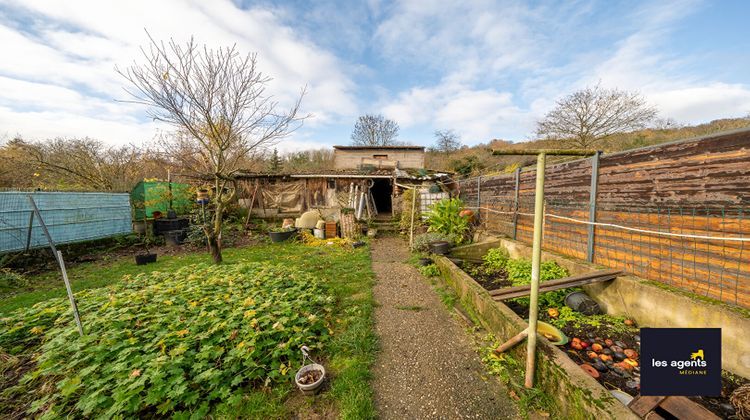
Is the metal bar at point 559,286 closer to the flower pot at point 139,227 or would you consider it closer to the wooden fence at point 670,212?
the wooden fence at point 670,212

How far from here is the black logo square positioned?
4.12 feet

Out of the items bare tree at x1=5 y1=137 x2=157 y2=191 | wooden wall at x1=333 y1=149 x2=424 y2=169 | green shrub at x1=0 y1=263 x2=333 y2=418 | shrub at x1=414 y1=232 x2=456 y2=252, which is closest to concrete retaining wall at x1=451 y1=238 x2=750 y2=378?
shrub at x1=414 y1=232 x2=456 y2=252

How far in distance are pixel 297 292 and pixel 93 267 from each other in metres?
6.43

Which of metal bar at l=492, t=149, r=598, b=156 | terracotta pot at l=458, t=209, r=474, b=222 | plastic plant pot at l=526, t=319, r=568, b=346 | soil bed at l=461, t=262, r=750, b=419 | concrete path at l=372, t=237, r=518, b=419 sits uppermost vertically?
metal bar at l=492, t=149, r=598, b=156

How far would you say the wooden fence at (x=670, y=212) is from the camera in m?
2.29

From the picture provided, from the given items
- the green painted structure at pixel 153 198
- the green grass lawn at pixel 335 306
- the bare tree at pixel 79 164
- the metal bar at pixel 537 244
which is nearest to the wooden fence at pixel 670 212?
the metal bar at pixel 537 244

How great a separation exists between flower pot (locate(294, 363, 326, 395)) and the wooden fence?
11.9 feet

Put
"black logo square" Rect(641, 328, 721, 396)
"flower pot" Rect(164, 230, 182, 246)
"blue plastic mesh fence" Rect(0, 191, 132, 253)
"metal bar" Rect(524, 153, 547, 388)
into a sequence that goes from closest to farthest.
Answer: "black logo square" Rect(641, 328, 721, 396), "metal bar" Rect(524, 153, 547, 388), "blue plastic mesh fence" Rect(0, 191, 132, 253), "flower pot" Rect(164, 230, 182, 246)

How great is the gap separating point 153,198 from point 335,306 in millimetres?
10171

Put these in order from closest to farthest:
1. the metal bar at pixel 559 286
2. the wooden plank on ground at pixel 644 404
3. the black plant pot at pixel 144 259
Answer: the wooden plank on ground at pixel 644 404 < the metal bar at pixel 559 286 < the black plant pot at pixel 144 259

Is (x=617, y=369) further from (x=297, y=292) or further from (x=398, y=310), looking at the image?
(x=297, y=292)

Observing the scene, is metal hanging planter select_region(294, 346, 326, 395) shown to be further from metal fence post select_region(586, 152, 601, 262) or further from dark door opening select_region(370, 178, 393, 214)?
dark door opening select_region(370, 178, 393, 214)

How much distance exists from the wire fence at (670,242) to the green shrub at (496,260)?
0.96 meters

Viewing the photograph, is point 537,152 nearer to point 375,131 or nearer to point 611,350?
point 611,350
